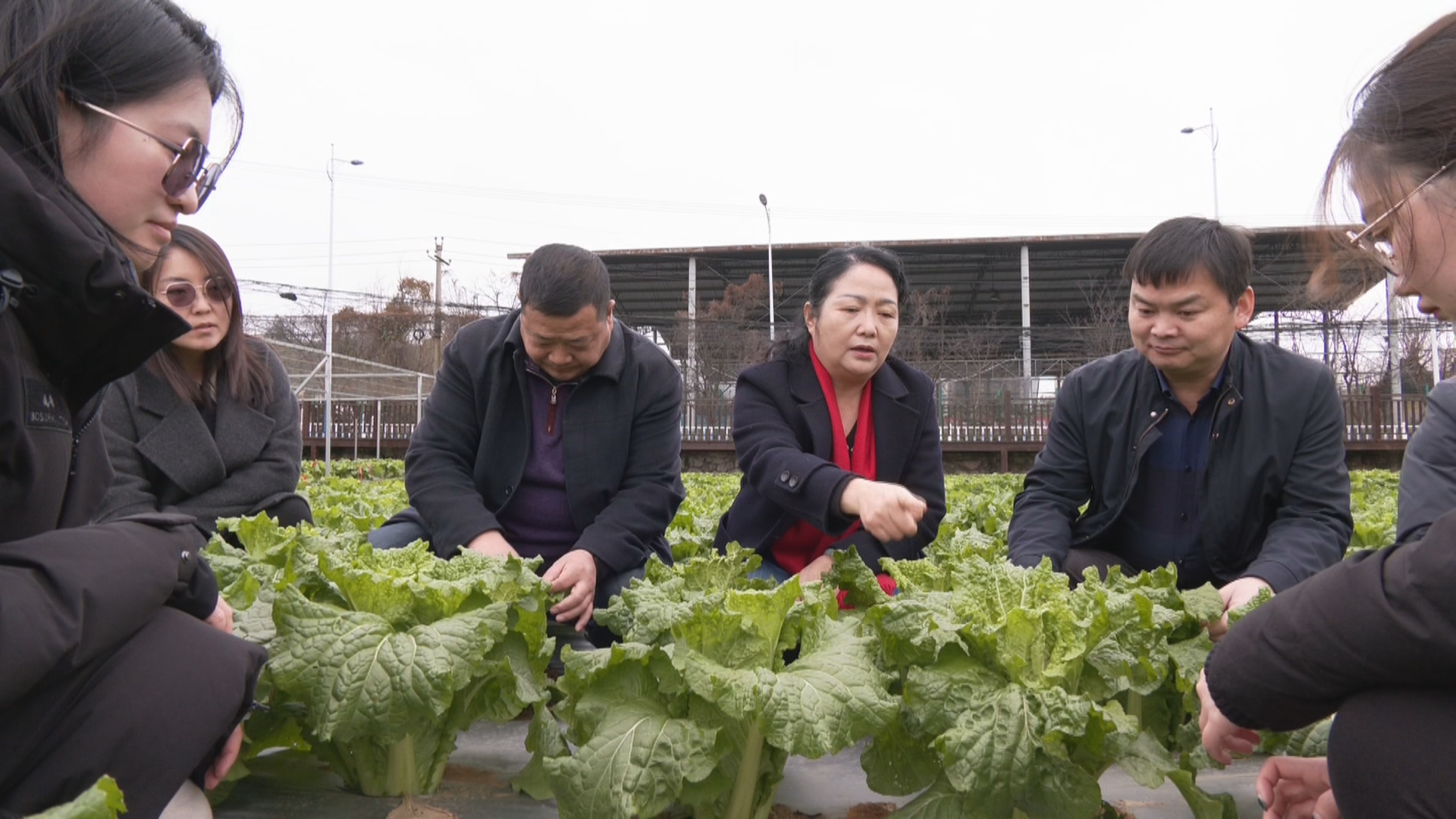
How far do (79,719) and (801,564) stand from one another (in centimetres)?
255

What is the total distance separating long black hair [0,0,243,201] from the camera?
149 centimetres

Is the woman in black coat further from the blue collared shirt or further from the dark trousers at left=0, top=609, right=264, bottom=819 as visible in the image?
the dark trousers at left=0, top=609, right=264, bottom=819

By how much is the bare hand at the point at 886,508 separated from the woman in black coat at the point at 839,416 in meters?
0.42

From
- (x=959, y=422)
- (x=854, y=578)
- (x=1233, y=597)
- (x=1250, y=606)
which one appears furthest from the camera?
(x=959, y=422)

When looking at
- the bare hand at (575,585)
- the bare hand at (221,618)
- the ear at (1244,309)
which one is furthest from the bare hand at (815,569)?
the bare hand at (221,618)

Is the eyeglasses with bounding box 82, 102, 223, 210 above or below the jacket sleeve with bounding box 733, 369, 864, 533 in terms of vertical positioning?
above

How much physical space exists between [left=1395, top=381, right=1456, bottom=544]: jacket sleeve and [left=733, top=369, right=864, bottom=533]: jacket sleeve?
149 centimetres

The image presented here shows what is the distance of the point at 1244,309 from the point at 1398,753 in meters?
2.09

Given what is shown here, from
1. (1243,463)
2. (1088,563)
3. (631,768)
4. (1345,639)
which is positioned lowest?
A: (631,768)

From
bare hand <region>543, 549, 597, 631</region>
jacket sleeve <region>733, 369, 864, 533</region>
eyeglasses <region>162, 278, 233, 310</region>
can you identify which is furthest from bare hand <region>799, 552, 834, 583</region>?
eyeglasses <region>162, 278, 233, 310</region>

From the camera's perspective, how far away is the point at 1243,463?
313cm

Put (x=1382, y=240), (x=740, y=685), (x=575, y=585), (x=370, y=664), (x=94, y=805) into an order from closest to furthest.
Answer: (x=94, y=805) < (x=1382, y=240) < (x=740, y=685) < (x=370, y=664) < (x=575, y=585)

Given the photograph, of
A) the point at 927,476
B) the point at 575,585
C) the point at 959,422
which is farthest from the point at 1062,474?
the point at 959,422

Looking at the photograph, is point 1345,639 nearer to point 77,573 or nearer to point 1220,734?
point 1220,734
